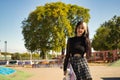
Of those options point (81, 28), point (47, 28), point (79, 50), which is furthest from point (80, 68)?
point (47, 28)

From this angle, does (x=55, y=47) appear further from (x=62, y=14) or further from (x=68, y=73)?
(x=68, y=73)

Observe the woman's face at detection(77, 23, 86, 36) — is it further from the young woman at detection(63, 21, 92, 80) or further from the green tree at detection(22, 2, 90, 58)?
the green tree at detection(22, 2, 90, 58)

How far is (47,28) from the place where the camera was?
177 ft

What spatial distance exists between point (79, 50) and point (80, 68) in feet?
1.00

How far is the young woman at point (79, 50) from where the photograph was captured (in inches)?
198

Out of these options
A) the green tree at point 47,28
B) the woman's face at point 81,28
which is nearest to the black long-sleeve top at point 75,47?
the woman's face at point 81,28

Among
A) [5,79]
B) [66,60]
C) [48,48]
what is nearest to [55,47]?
[48,48]

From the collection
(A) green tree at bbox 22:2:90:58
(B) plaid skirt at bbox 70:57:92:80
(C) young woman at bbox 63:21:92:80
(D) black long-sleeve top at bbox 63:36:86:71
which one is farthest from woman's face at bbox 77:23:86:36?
(A) green tree at bbox 22:2:90:58

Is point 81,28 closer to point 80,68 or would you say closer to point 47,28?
point 80,68

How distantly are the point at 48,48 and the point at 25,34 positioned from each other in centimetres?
538

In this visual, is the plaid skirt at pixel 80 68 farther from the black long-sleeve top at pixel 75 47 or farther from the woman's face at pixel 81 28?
the woman's face at pixel 81 28

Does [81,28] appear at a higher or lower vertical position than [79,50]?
higher

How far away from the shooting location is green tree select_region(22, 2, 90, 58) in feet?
177

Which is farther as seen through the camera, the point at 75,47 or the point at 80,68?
the point at 75,47
